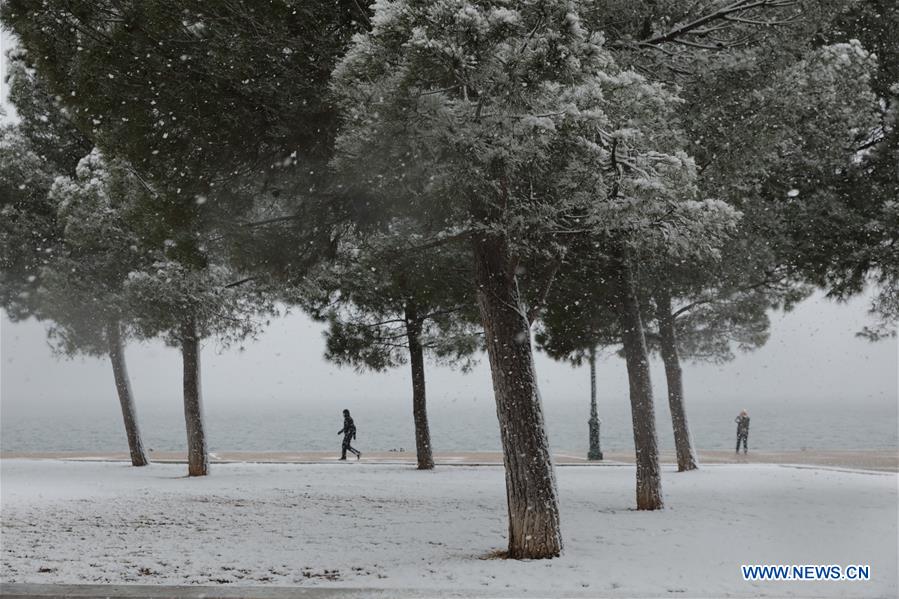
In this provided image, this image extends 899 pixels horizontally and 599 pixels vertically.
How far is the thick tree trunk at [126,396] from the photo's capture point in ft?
63.6

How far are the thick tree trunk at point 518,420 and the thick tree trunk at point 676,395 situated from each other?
27.4 feet

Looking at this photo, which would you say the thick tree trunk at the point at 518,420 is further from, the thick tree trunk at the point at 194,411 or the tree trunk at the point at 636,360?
the thick tree trunk at the point at 194,411

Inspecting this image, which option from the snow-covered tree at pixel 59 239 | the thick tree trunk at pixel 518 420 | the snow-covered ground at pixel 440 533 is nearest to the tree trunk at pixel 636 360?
the snow-covered ground at pixel 440 533

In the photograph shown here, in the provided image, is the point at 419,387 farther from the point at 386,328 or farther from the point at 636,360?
the point at 636,360

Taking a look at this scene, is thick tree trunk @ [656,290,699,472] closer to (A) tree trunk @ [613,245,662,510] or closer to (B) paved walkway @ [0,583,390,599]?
(A) tree trunk @ [613,245,662,510]

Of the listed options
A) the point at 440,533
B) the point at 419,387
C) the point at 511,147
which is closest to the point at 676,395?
the point at 419,387

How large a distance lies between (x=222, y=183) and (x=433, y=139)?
3.96 meters

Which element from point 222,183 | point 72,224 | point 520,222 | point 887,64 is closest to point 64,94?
point 222,183

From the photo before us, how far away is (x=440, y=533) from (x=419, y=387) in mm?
8472

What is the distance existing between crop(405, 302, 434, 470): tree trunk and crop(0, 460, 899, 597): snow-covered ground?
2336mm

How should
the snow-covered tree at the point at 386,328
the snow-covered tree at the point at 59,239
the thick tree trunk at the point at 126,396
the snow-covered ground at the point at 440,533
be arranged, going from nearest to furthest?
the snow-covered ground at the point at 440,533 < the snow-covered tree at the point at 59,239 < the snow-covered tree at the point at 386,328 < the thick tree trunk at the point at 126,396

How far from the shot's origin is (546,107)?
620cm

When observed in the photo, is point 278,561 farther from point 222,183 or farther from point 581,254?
point 581,254

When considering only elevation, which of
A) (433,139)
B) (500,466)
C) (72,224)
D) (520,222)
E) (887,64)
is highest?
(887,64)
